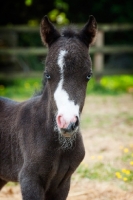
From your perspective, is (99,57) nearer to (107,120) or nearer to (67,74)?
(107,120)

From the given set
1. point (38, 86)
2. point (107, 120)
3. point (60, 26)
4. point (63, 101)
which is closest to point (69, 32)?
point (63, 101)

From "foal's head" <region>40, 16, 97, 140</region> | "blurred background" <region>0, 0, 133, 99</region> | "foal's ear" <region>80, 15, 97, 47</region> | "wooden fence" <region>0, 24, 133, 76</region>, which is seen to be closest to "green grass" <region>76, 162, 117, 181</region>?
"foal's head" <region>40, 16, 97, 140</region>

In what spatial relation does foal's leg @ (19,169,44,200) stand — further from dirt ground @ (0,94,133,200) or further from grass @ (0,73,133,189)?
dirt ground @ (0,94,133,200)

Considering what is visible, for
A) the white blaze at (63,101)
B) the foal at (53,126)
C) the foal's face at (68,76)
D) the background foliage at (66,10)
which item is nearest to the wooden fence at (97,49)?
the background foliage at (66,10)

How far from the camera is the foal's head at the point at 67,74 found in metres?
3.01

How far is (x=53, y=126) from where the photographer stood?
3.52 meters

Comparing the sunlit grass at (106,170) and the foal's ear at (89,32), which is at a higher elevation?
the foal's ear at (89,32)

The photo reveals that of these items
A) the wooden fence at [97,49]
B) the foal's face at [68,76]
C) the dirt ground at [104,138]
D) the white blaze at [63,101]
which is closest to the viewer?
the white blaze at [63,101]

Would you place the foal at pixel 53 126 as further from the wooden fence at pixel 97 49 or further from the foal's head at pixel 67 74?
the wooden fence at pixel 97 49

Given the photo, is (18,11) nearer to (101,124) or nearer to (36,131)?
(101,124)

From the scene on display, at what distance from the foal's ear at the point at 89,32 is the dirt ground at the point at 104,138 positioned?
6.56ft

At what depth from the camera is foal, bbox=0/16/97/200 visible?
3180mm

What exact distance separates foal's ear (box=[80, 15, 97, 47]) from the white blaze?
34 centimetres

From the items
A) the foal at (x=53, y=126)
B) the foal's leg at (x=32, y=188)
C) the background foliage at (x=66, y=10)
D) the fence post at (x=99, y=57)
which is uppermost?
the foal at (x=53, y=126)
